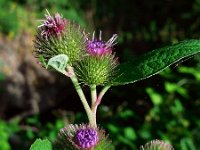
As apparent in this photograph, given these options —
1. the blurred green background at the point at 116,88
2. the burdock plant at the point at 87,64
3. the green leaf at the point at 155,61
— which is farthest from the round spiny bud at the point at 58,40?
the blurred green background at the point at 116,88

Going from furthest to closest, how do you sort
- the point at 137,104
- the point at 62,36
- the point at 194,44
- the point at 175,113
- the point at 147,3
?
the point at 147,3, the point at 137,104, the point at 175,113, the point at 62,36, the point at 194,44

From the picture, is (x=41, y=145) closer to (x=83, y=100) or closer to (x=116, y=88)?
(x=83, y=100)

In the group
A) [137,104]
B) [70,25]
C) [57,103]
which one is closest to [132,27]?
[57,103]

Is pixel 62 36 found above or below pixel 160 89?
above

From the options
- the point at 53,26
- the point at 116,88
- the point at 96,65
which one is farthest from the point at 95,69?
the point at 116,88

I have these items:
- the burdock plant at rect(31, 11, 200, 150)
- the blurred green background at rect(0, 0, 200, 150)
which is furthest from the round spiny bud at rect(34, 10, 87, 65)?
the blurred green background at rect(0, 0, 200, 150)

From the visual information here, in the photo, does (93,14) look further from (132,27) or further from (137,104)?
(137,104)

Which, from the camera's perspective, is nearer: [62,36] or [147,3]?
[62,36]
